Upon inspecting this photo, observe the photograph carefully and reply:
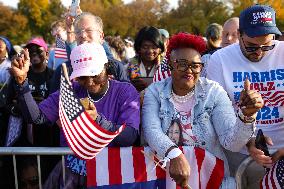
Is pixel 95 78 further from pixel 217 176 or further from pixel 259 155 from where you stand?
pixel 259 155

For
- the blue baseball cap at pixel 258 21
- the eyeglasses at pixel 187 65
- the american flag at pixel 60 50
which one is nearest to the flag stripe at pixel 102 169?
the eyeglasses at pixel 187 65

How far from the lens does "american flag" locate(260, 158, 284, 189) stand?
3363 mm

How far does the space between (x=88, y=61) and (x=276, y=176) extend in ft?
5.42

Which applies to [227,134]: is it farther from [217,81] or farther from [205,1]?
[205,1]

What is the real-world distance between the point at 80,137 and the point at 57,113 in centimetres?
48

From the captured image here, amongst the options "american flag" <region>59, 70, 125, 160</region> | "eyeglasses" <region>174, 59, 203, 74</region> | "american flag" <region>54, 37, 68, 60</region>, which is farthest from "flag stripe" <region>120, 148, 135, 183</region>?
"american flag" <region>54, 37, 68, 60</region>

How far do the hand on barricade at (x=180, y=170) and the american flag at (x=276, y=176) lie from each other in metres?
0.70

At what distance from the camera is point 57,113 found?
3.61m

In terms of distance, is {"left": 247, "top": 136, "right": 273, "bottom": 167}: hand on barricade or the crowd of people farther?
the crowd of people

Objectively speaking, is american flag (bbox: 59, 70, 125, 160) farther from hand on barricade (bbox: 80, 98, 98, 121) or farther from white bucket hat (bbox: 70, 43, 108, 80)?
white bucket hat (bbox: 70, 43, 108, 80)

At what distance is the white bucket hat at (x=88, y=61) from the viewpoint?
133 inches

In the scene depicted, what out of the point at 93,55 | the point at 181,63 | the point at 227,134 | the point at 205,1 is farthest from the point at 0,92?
the point at 205,1

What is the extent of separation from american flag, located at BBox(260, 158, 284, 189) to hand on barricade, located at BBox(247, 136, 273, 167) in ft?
0.55

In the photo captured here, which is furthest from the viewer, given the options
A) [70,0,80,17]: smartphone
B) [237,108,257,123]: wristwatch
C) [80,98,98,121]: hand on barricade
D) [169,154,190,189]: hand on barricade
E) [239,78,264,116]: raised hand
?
[70,0,80,17]: smartphone
